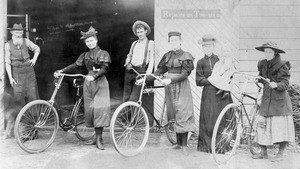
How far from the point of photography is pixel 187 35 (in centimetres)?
684

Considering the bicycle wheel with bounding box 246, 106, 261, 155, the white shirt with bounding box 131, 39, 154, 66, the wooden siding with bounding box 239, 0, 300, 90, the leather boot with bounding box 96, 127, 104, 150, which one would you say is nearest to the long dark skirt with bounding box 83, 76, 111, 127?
the leather boot with bounding box 96, 127, 104, 150

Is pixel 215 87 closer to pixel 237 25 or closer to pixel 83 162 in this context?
pixel 237 25

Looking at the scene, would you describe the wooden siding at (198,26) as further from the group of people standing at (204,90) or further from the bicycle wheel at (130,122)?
the bicycle wheel at (130,122)

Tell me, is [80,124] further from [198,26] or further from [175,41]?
[198,26]

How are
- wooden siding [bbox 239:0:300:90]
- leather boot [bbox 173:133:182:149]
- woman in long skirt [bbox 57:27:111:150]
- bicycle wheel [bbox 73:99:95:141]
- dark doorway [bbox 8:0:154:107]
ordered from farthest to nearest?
1. dark doorway [bbox 8:0:154:107]
2. wooden siding [bbox 239:0:300:90]
3. bicycle wheel [bbox 73:99:95:141]
4. leather boot [bbox 173:133:182:149]
5. woman in long skirt [bbox 57:27:111:150]

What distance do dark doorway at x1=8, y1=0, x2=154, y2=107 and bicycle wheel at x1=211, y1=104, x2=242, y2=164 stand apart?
252 cm

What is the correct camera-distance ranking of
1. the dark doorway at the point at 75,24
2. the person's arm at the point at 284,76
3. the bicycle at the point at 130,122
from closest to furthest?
the bicycle at the point at 130,122 → the person's arm at the point at 284,76 → the dark doorway at the point at 75,24

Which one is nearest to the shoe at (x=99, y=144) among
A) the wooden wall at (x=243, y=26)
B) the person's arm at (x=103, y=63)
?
the person's arm at (x=103, y=63)

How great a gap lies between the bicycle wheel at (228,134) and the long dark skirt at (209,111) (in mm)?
203

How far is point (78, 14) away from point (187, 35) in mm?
2163

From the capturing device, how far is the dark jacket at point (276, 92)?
5.26 meters

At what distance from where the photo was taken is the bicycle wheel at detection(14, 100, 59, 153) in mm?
5125

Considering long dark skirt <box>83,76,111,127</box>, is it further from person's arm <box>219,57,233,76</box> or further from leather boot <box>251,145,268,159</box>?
leather boot <box>251,145,268,159</box>

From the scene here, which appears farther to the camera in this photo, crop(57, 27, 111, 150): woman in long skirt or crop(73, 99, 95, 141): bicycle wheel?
crop(73, 99, 95, 141): bicycle wheel
